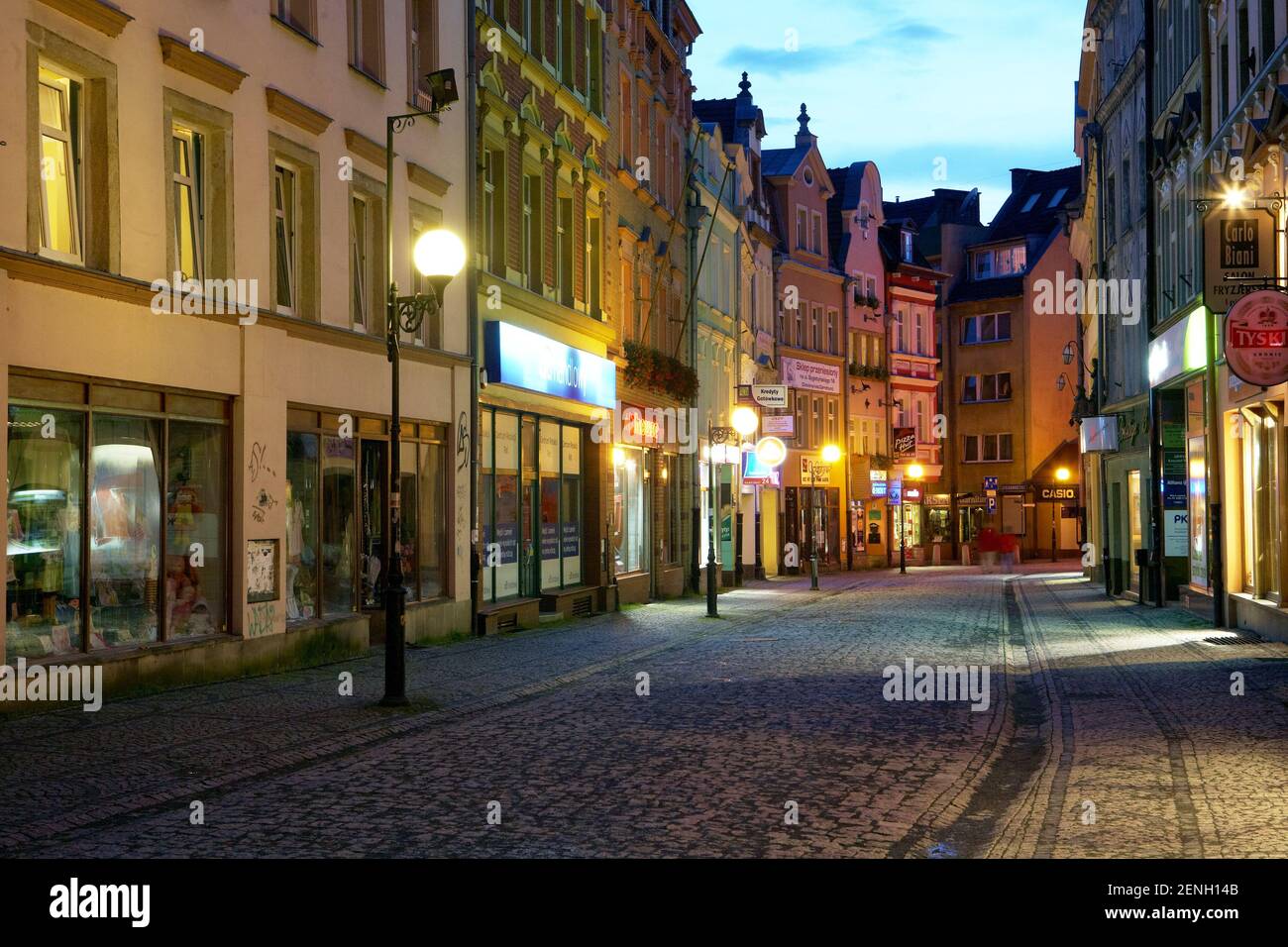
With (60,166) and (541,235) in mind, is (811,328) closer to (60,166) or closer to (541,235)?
(541,235)

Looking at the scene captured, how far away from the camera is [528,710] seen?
1488 cm

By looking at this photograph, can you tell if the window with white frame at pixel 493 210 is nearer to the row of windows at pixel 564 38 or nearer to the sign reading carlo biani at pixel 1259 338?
the row of windows at pixel 564 38

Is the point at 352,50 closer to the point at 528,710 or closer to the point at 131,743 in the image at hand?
the point at 528,710

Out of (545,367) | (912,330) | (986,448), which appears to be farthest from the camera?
(986,448)

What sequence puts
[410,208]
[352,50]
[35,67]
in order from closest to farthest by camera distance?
[35,67]
[352,50]
[410,208]

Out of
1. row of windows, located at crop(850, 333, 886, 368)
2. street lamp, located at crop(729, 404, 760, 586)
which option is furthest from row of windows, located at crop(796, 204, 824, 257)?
street lamp, located at crop(729, 404, 760, 586)

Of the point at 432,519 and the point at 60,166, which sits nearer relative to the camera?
the point at 60,166

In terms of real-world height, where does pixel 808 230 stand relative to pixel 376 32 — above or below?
above

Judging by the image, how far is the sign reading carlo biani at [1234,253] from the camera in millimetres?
20500

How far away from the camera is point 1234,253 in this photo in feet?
67.9

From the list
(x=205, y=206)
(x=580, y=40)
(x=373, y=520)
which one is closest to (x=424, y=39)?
(x=373, y=520)

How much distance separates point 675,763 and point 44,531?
6.08m

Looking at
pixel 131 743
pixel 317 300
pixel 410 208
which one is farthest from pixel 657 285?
pixel 131 743

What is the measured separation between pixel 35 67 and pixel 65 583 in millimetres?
4358
